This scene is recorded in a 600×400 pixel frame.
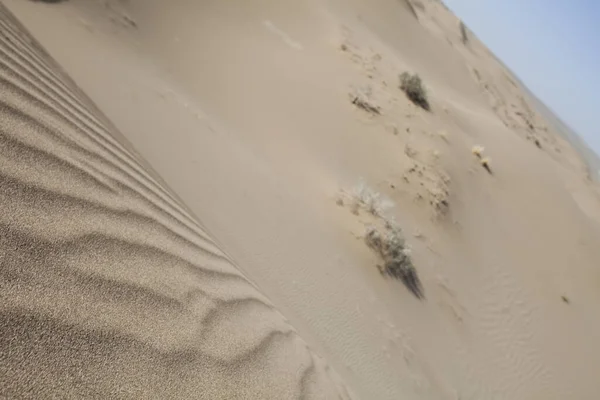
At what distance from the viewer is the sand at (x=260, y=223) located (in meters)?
1.39

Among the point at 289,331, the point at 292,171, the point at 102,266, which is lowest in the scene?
the point at 292,171

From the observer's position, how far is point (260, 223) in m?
3.99

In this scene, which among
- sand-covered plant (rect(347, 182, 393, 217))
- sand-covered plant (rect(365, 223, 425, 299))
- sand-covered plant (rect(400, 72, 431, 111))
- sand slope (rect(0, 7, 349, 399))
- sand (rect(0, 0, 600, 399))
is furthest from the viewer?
sand-covered plant (rect(400, 72, 431, 111))

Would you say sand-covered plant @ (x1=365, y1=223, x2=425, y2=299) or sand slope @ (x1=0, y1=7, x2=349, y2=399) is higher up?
sand slope @ (x1=0, y1=7, x2=349, y2=399)

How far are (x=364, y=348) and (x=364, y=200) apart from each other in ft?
6.50

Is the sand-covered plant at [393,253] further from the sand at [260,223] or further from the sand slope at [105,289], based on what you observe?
the sand slope at [105,289]

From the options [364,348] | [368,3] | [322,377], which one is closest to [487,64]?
[368,3]

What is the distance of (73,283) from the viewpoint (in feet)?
4.38

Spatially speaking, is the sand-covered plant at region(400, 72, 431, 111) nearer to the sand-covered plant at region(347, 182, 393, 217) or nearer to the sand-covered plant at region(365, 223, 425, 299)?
the sand-covered plant at region(347, 182, 393, 217)

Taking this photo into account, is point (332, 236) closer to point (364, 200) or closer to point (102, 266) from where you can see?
point (364, 200)

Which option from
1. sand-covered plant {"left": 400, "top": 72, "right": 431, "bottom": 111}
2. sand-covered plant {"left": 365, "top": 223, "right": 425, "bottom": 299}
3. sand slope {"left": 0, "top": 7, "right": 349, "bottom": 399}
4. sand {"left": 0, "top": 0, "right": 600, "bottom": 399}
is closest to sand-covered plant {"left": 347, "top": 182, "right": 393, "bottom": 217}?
sand {"left": 0, "top": 0, "right": 600, "bottom": 399}

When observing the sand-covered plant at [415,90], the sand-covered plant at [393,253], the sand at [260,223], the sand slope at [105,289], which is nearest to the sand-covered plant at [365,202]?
the sand at [260,223]

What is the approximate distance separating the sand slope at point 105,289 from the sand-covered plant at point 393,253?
253 centimetres

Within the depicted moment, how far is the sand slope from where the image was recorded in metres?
1.15
